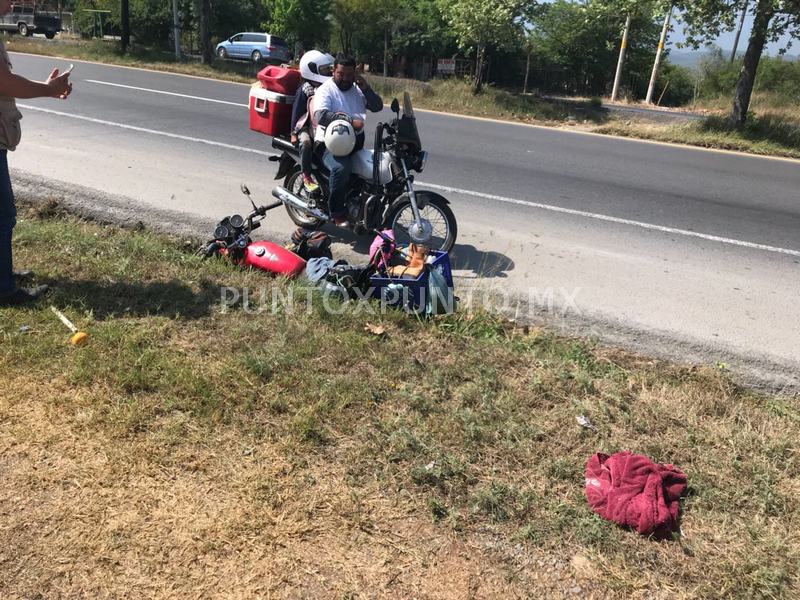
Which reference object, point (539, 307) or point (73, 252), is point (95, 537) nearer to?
point (73, 252)

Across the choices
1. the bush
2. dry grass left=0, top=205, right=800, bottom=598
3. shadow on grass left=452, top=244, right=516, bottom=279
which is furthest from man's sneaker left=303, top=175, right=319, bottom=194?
the bush

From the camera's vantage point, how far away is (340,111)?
5.59m

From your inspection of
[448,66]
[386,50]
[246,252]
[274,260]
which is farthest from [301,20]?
[274,260]

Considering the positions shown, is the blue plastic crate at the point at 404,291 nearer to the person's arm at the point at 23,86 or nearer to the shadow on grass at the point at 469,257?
the shadow on grass at the point at 469,257

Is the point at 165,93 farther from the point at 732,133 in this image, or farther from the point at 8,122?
the point at 732,133

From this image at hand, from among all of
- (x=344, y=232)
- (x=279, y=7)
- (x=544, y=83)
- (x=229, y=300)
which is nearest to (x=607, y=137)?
(x=344, y=232)

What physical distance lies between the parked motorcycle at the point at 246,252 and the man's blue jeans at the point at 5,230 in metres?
1.39

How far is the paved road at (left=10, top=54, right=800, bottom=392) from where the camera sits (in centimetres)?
484

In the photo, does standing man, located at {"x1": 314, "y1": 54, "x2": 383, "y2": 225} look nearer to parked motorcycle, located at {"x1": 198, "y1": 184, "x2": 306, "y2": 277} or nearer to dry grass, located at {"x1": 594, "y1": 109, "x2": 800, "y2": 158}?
parked motorcycle, located at {"x1": 198, "y1": 184, "x2": 306, "y2": 277}

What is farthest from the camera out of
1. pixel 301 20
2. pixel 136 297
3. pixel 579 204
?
pixel 301 20

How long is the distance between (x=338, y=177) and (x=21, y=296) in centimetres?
265

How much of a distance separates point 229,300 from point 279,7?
3696cm

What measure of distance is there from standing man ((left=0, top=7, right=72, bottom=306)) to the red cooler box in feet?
7.40

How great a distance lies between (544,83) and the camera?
33531 mm
